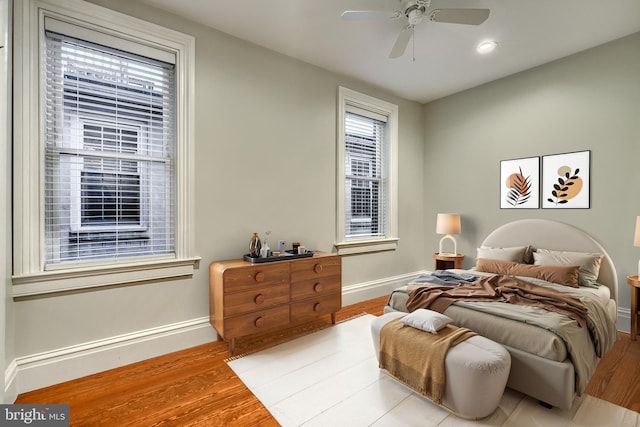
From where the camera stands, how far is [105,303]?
240cm

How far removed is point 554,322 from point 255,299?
226cm

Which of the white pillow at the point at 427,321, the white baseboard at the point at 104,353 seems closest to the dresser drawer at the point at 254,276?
the white baseboard at the point at 104,353

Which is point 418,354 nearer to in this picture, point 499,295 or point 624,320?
point 499,295

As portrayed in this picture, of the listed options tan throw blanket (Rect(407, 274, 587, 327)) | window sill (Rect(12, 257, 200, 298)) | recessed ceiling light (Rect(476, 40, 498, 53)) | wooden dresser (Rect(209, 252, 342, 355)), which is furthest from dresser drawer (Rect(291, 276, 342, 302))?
recessed ceiling light (Rect(476, 40, 498, 53))

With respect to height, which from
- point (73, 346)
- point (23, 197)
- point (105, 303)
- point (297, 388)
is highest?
point (23, 197)

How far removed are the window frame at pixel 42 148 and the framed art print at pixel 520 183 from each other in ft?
12.6

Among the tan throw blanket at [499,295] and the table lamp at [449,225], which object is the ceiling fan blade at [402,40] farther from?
the table lamp at [449,225]

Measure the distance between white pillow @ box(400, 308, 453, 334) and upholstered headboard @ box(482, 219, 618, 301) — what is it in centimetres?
216

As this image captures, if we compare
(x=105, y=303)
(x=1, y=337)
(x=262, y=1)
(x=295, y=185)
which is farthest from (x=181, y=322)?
(x=262, y=1)

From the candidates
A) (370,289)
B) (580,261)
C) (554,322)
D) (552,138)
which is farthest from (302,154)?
(580,261)

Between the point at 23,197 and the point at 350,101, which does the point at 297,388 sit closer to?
the point at 23,197

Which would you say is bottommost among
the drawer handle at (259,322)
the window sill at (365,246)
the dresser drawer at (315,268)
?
the drawer handle at (259,322)

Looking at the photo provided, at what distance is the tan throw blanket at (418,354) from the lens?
6.15ft

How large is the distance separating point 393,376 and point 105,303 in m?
2.31
